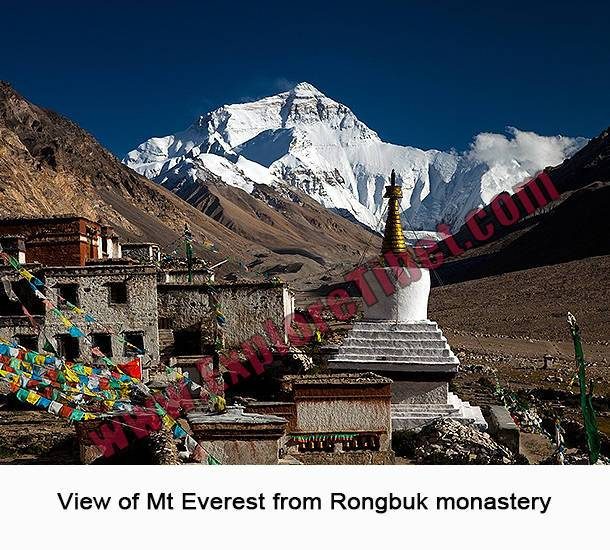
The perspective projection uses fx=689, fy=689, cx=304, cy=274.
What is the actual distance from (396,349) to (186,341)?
6.94 metres

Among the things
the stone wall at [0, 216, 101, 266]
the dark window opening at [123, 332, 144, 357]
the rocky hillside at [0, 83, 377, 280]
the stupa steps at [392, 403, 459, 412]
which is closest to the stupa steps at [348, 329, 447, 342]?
the stupa steps at [392, 403, 459, 412]

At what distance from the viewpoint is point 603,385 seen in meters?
17.2

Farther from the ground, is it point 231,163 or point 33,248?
point 231,163

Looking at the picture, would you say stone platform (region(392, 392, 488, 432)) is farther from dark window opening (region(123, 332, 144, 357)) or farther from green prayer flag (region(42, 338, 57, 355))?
green prayer flag (region(42, 338, 57, 355))

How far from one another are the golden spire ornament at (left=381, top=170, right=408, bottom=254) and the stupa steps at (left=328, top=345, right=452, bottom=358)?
5.44ft

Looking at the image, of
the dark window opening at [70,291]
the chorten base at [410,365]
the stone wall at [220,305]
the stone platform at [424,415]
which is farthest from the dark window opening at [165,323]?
the stone platform at [424,415]

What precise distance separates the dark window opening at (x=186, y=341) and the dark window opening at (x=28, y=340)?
313 centimetres

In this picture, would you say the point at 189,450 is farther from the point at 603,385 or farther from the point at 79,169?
the point at 79,169

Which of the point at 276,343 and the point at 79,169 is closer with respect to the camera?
the point at 276,343

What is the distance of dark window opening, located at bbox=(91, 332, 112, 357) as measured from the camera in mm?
14203

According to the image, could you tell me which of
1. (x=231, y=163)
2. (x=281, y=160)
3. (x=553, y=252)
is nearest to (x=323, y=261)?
(x=553, y=252)

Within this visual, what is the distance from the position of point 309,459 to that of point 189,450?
1746 mm

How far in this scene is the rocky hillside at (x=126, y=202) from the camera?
52.4m
